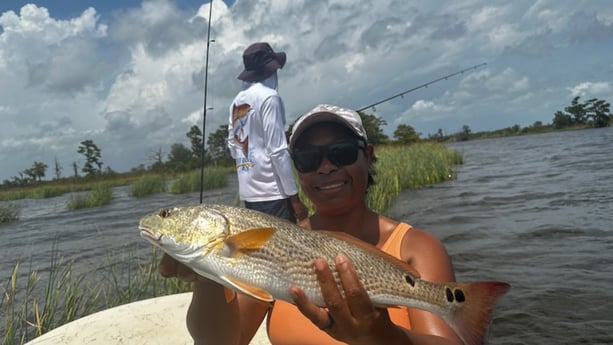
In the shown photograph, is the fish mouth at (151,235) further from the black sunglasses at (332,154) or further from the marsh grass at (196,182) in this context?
the marsh grass at (196,182)

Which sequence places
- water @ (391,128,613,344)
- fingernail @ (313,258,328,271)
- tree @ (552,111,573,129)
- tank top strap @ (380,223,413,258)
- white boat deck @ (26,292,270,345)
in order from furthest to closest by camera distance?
tree @ (552,111,573,129) < water @ (391,128,613,344) < white boat deck @ (26,292,270,345) < tank top strap @ (380,223,413,258) < fingernail @ (313,258,328,271)

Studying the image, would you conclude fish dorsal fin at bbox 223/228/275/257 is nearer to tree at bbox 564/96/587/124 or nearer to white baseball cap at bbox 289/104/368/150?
white baseball cap at bbox 289/104/368/150

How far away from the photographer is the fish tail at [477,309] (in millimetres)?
1682

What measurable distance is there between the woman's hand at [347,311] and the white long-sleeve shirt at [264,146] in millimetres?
3375

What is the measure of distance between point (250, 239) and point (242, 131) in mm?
3625

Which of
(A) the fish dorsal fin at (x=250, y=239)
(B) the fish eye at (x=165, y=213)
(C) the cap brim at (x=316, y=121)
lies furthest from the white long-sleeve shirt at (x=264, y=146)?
(A) the fish dorsal fin at (x=250, y=239)

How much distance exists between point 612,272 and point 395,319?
587cm

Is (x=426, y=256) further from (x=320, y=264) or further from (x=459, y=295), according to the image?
(x=320, y=264)

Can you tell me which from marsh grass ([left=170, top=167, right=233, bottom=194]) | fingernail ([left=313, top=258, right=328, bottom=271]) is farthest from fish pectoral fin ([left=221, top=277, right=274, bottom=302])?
marsh grass ([left=170, top=167, right=233, bottom=194])

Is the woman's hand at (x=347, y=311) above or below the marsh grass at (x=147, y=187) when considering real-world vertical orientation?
above

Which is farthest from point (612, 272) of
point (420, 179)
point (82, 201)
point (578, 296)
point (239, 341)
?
point (82, 201)

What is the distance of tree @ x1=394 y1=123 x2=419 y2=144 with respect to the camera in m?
66.2

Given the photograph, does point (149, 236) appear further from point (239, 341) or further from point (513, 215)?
point (513, 215)

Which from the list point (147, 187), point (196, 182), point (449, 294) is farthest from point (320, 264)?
point (147, 187)
